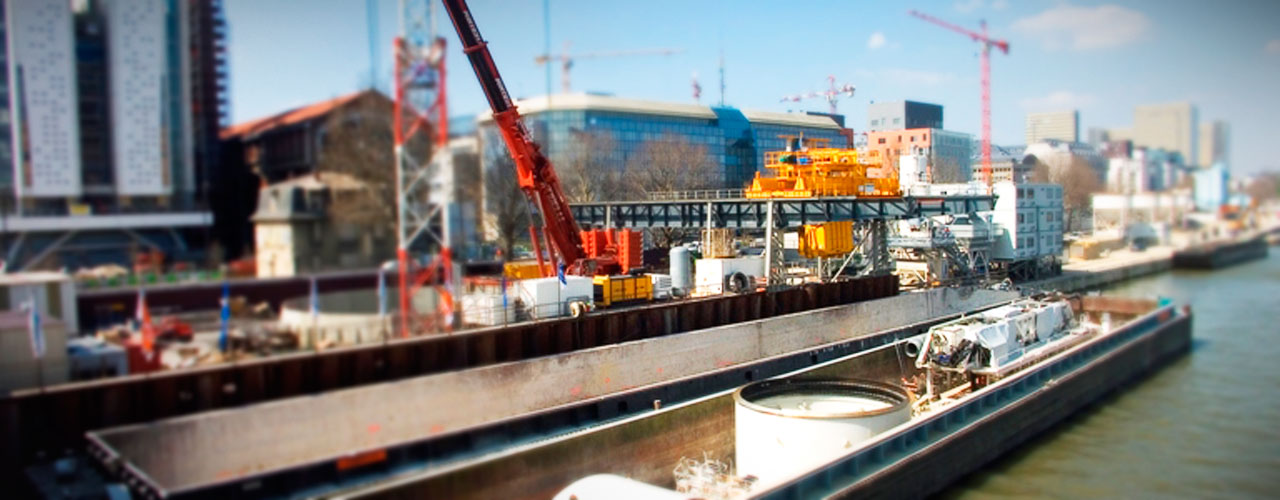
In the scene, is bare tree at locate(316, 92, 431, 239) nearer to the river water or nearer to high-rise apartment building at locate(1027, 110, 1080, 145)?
the river water

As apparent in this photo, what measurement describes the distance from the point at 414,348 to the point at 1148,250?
2460 centimetres

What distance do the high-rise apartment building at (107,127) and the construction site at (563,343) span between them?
470 mm

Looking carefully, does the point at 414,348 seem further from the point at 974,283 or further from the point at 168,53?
the point at 974,283

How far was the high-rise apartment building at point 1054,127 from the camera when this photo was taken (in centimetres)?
1955

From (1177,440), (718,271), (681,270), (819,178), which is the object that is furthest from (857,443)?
(819,178)

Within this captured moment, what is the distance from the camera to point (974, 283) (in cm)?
2389

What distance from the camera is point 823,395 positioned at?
13.3m

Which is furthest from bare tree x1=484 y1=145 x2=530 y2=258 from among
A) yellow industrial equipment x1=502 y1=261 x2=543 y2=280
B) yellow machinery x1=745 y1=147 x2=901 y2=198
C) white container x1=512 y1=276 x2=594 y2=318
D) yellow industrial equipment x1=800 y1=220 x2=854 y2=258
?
yellow industrial equipment x1=800 y1=220 x2=854 y2=258

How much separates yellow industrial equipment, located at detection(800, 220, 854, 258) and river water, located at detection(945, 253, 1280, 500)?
22.7 feet

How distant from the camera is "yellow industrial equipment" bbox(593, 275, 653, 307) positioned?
1653 cm

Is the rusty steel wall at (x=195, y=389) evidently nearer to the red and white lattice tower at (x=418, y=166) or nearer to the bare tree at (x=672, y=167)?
the red and white lattice tower at (x=418, y=166)

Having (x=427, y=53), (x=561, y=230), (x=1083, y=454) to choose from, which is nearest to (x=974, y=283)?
(x=1083, y=454)

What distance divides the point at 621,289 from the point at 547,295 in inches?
102

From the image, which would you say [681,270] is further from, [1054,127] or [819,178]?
[1054,127]
